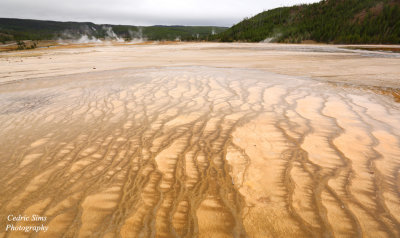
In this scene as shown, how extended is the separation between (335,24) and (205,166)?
52461mm

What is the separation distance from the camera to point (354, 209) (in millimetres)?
1561

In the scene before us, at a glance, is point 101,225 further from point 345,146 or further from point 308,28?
point 308,28

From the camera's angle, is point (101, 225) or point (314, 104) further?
point (314, 104)

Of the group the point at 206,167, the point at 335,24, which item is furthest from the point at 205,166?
the point at 335,24

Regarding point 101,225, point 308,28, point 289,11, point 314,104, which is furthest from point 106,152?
point 289,11

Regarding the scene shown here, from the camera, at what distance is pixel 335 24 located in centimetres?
4284

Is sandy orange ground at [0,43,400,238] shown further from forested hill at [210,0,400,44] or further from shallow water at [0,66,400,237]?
forested hill at [210,0,400,44]

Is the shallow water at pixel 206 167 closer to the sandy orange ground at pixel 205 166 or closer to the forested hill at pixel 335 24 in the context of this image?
the sandy orange ground at pixel 205 166

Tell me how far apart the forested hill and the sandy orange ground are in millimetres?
37959

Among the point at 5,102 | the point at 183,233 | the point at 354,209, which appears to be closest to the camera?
the point at 183,233

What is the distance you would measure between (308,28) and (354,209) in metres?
53.7

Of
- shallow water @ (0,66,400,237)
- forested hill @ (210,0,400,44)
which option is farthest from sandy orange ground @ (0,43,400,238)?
forested hill @ (210,0,400,44)

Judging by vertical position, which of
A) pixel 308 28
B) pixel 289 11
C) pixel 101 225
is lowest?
pixel 101 225

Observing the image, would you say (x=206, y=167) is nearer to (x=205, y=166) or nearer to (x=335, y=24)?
(x=205, y=166)
